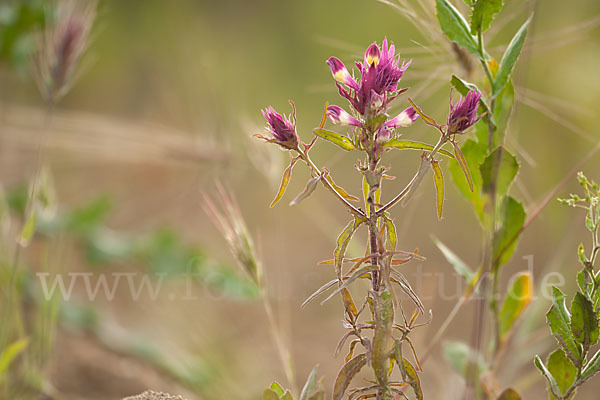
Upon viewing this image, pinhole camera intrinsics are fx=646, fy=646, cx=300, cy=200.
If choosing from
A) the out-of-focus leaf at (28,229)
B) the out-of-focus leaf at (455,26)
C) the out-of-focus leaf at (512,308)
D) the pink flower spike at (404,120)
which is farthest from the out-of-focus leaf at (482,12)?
the out-of-focus leaf at (28,229)

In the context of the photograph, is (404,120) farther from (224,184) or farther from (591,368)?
(224,184)

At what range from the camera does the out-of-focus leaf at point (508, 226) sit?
45 cm

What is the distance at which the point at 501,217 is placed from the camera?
0.46m

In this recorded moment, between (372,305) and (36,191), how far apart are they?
0.37 metres

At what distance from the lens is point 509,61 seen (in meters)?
0.41

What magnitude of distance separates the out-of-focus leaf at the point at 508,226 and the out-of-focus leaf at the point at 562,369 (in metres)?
0.08

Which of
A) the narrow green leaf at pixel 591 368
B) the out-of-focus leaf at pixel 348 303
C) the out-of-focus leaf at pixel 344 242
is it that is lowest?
the narrow green leaf at pixel 591 368

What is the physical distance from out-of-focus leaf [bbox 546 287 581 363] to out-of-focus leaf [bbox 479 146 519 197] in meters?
0.08

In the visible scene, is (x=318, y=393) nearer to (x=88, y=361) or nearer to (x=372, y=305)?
(x=372, y=305)

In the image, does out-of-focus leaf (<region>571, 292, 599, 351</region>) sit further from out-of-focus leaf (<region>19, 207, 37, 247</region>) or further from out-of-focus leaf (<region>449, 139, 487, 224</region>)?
out-of-focus leaf (<region>19, 207, 37, 247</region>)

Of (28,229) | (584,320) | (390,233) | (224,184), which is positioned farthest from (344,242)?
(224,184)

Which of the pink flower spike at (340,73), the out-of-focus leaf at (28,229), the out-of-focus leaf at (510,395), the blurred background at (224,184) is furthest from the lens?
the blurred background at (224,184)

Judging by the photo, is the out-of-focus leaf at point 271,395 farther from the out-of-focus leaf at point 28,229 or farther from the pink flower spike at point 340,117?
the out-of-focus leaf at point 28,229

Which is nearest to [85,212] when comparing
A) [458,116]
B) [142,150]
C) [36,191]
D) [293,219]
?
[142,150]
